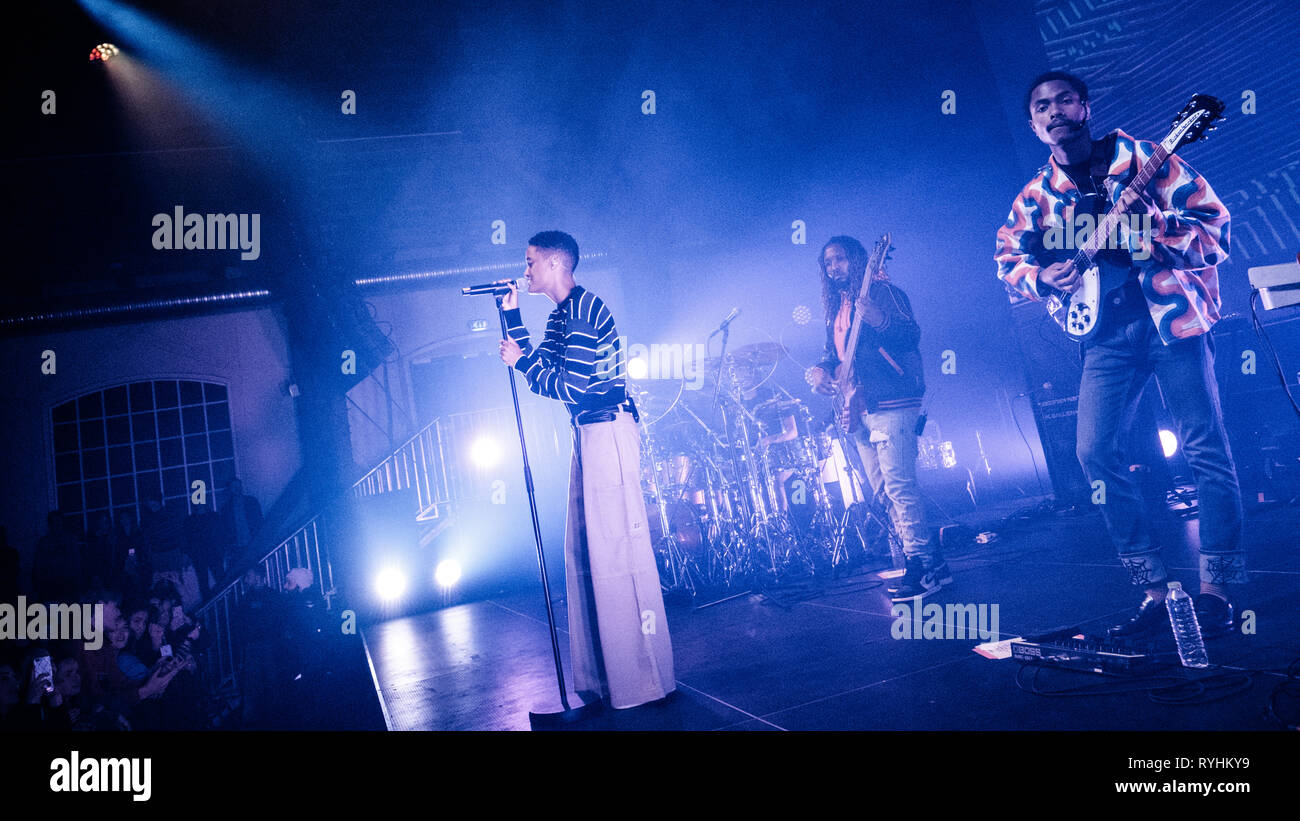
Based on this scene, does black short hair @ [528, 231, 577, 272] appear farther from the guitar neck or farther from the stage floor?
the guitar neck

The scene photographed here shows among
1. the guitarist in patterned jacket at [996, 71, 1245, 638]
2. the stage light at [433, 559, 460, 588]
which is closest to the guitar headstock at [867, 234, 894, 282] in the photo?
the guitarist in patterned jacket at [996, 71, 1245, 638]

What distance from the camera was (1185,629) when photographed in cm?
214

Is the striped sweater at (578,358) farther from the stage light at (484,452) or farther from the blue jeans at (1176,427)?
the stage light at (484,452)

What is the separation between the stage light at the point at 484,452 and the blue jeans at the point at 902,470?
24.9 ft

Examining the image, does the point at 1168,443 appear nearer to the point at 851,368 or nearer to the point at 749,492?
the point at 851,368

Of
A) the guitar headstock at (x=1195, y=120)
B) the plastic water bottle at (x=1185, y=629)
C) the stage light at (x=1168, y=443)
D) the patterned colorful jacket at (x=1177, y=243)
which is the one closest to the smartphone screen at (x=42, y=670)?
the plastic water bottle at (x=1185, y=629)

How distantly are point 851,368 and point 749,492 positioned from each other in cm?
209

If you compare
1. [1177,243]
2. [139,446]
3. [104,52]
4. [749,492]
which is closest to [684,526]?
[749,492]

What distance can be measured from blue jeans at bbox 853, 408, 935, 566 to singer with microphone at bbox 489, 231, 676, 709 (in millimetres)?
2078

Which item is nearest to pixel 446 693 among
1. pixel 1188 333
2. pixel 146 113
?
pixel 1188 333

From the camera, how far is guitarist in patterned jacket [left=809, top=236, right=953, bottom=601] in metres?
4.07

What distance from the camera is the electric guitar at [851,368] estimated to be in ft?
14.4

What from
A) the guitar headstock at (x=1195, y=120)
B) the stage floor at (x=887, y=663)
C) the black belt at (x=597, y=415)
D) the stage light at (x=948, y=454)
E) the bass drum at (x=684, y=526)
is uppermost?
the guitar headstock at (x=1195, y=120)
